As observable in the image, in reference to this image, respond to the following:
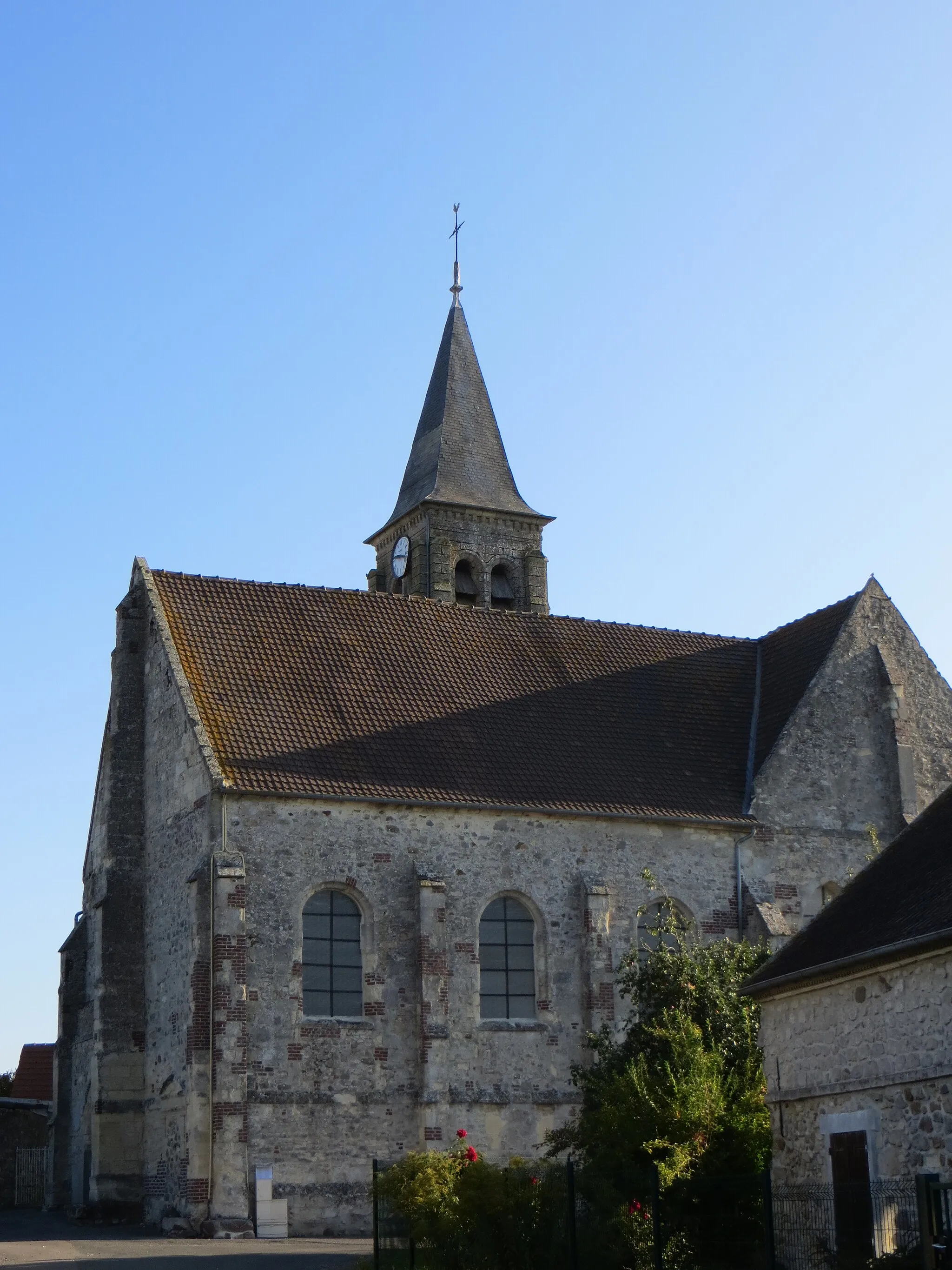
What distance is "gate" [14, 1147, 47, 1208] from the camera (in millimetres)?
36688

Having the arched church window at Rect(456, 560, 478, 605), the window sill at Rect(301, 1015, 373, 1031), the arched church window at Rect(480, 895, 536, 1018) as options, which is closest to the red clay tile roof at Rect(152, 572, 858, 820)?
the arched church window at Rect(480, 895, 536, 1018)

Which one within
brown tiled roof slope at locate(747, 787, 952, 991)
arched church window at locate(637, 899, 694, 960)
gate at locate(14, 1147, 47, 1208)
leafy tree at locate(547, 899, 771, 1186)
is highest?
arched church window at locate(637, 899, 694, 960)

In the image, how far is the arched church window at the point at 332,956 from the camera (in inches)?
1107

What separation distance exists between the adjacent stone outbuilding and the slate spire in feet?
91.6

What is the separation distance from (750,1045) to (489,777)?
8410mm

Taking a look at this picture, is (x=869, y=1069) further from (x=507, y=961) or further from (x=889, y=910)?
(x=507, y=961)

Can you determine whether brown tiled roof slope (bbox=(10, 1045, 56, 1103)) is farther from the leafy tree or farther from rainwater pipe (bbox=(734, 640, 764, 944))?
the leafy tree

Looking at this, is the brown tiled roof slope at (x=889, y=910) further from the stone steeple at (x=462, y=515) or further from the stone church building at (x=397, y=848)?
the stone steeple at (x=462, y=515)

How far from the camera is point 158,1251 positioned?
23422 mm

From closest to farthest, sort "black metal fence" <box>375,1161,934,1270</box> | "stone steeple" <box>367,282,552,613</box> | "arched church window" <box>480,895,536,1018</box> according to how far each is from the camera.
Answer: "black metal fence" <box>375,1161,934,1270</box> < "arched church window" <box>480,895,536,1018</box> < "stone steeple" <box>367,282,552,613</box>

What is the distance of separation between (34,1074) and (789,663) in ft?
78.5

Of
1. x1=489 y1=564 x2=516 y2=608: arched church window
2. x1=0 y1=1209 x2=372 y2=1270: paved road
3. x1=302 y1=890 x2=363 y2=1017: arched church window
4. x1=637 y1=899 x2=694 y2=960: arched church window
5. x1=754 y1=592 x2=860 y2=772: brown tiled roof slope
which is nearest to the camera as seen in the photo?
x1=0 y1=1209 x2=372 y2=1270: paved road

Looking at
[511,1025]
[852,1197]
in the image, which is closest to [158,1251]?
[511,1025]

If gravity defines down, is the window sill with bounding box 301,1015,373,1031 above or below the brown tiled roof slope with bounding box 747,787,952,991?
below
